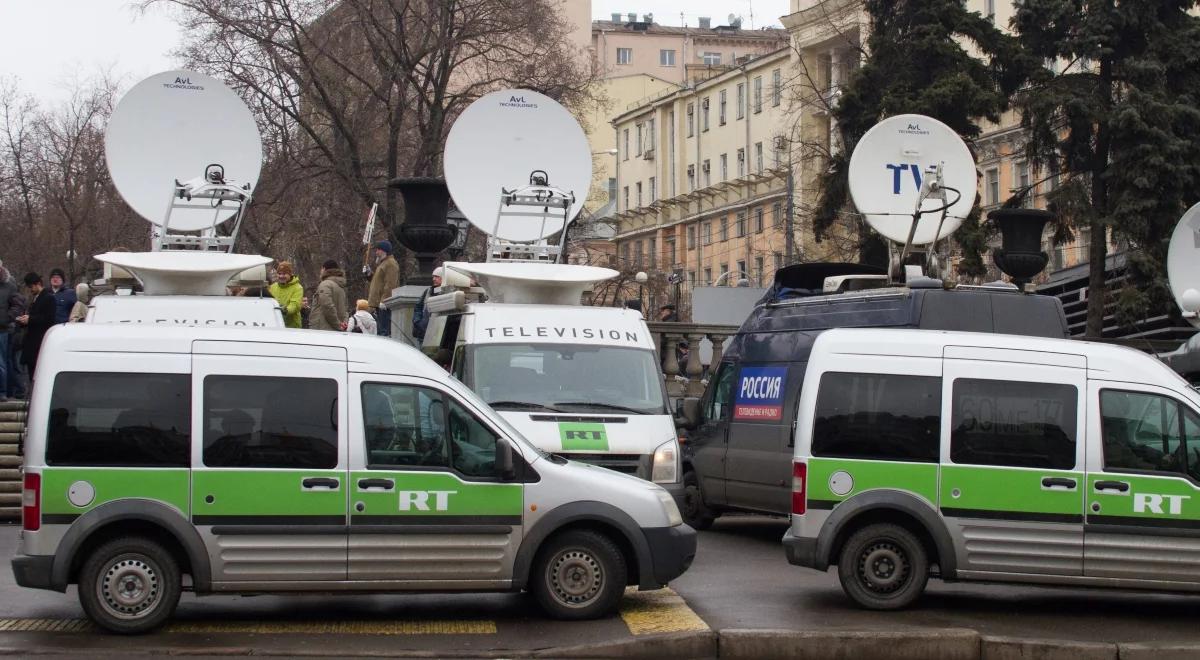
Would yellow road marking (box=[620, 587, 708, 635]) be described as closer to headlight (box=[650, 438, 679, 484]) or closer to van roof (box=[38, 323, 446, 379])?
headlight (box=[650, 438, 679, 484])

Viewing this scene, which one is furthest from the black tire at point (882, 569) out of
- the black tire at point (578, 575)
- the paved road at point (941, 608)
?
the black tire at point (578, 575)

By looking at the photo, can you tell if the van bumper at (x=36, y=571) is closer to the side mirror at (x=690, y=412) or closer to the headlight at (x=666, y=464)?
the headlight at (x=666, y=464)

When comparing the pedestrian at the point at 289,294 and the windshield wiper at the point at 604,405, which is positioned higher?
the pedestrian at the point at 289,294

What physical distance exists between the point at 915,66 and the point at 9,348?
1829 cm

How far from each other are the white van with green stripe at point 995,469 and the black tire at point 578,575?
1615mm

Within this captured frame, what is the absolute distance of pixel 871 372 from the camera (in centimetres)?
1147

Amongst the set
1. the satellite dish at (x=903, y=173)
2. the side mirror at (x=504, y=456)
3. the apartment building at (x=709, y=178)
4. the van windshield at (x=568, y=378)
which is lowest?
the side mirror at (x=504, y=456)

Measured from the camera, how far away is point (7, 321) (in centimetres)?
2011

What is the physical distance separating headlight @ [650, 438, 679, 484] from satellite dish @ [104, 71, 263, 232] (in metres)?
6.00

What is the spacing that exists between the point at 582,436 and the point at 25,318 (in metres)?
10.7

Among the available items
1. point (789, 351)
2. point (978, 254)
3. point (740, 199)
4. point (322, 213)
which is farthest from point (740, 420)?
point (740, 199)

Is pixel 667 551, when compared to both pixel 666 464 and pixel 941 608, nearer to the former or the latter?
pixel 941 608

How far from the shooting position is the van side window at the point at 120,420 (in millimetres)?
9922

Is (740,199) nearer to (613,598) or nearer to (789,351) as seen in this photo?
(789,351)
